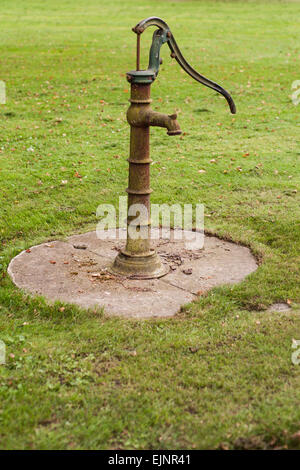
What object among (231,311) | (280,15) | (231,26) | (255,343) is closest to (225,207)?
(231,311)

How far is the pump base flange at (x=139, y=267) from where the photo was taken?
4930 millimetres

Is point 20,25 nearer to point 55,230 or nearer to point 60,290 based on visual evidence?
point 55,230

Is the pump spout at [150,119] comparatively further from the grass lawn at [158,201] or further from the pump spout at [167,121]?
the grass lawn at [158,201]

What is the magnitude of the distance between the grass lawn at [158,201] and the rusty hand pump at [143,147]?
26.1 inches

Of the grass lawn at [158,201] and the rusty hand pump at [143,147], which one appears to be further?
the rusty hand pump at [143,147]

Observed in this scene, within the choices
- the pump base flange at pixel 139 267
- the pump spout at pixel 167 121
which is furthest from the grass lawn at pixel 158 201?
the pump spout at pixel 167 121

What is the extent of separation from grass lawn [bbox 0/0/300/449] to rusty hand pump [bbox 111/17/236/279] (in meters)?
0.66

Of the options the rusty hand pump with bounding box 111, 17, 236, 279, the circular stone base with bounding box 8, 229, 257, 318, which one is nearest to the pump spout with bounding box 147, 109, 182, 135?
the rusty hand pump with bounding box 111, 17, 236, 279

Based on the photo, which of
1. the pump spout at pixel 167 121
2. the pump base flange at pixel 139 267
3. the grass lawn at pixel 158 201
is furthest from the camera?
the pump base flange at pixel 139 267

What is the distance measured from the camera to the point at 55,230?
20.0ft

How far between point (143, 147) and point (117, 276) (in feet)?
3.41

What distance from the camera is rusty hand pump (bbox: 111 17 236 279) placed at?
15.0ft

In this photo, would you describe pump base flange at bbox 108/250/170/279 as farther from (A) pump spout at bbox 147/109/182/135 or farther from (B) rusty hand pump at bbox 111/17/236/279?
(A) pump spout at bbox 147/109/182/135
